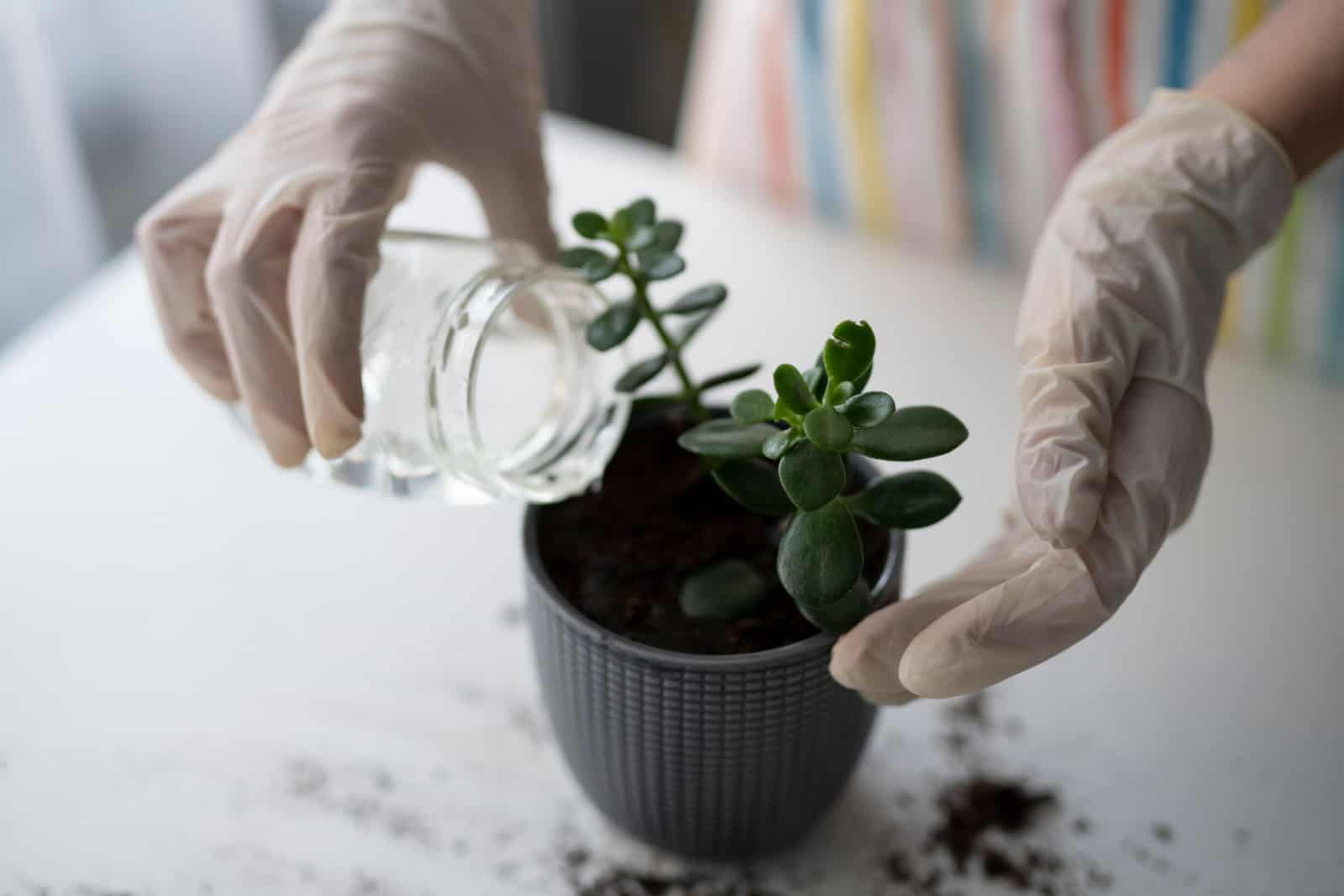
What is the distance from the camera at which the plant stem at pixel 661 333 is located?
2.30ft

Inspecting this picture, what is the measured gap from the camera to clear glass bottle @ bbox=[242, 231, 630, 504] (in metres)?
0.69

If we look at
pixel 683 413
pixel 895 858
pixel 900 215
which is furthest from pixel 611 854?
pixel 900 215

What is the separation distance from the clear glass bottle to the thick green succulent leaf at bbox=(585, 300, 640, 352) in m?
0.03

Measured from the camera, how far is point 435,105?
821mm

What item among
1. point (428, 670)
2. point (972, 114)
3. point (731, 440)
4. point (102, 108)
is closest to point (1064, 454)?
point (731, 440)

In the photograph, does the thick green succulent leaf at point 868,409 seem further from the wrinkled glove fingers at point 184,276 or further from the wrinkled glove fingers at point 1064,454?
the wrinkled glove fingers at point 184,276

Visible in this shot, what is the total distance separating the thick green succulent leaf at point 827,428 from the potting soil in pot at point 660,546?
15cm

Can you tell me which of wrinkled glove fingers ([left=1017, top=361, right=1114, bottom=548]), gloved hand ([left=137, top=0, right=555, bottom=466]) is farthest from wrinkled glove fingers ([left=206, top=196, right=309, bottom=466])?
wrinkled glove fingers ([left=1017, top=361, right=1114, bottom=548])

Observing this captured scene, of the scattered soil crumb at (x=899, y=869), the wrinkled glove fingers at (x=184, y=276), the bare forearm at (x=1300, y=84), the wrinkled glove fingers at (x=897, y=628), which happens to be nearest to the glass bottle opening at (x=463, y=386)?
the wrinkled glove fingers at (x=184, y=276)

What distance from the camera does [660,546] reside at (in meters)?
0.73

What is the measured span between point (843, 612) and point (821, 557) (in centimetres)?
6

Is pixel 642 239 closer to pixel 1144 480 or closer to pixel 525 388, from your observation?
pixel 525 388

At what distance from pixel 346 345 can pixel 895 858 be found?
46cm

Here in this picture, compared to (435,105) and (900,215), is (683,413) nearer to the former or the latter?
(435,105)
